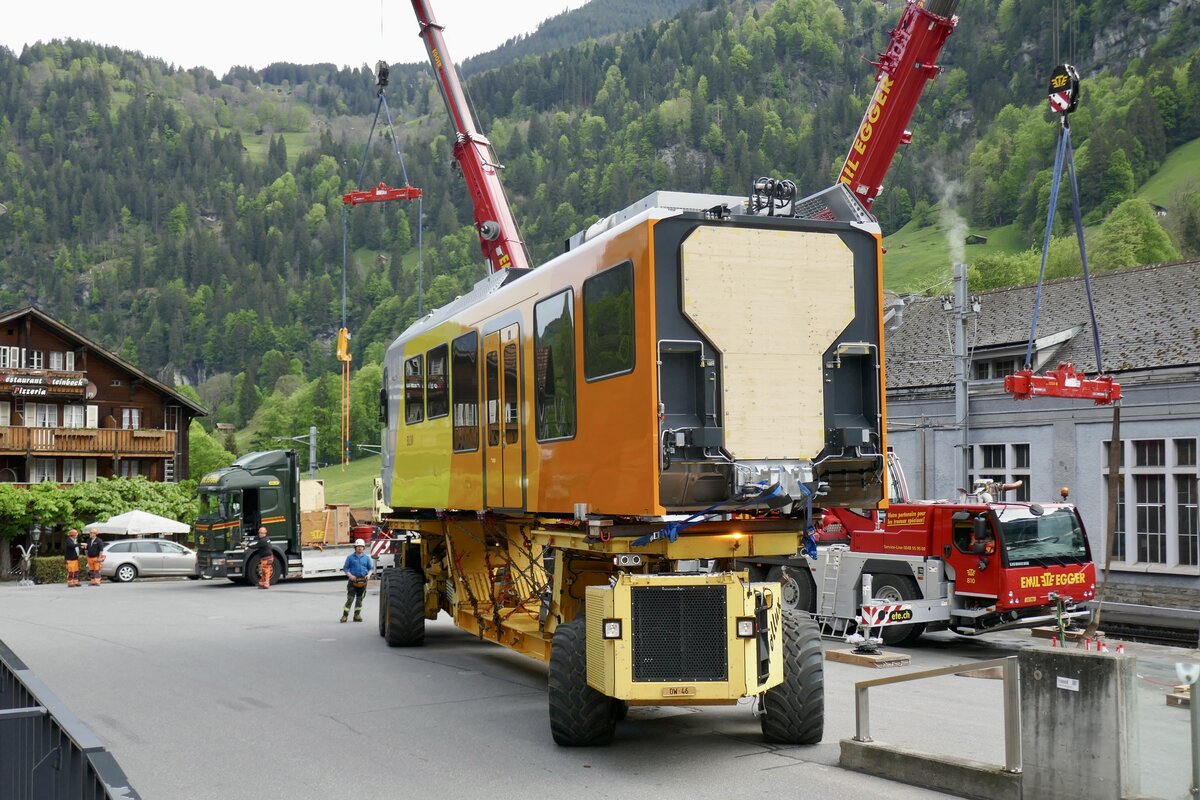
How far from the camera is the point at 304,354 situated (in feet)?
644

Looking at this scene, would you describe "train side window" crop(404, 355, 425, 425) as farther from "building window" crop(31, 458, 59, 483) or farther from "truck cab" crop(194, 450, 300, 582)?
"building window" crop(31, 458, 59, 483)

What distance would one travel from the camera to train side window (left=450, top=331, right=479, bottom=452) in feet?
44.8

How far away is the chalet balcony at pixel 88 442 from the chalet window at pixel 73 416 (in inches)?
88.8

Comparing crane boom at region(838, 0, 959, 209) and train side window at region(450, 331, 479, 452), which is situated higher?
crane boom at region(838, 0, 959, 209)

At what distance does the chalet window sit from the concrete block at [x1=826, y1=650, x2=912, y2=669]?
53911 millimetres

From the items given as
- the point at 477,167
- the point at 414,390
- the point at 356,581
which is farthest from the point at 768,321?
the point at 477,167

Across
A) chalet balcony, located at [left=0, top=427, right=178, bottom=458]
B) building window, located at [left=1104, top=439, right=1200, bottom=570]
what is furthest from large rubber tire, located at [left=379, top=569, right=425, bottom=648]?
chalet balcony, located at [left=0, top=427, right=178, bottom=458]

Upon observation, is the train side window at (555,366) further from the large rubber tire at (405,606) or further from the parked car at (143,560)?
the parked car at (143,560)

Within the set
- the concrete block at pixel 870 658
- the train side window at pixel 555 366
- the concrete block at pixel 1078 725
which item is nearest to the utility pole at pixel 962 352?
the concrete block at pixel 870 658

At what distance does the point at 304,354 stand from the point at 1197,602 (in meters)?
182

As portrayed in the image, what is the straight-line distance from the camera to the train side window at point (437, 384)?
14.9 metres

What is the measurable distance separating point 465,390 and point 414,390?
7.87 ft

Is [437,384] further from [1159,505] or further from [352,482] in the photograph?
[352,482]

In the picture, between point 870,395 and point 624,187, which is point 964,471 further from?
point 624,187
